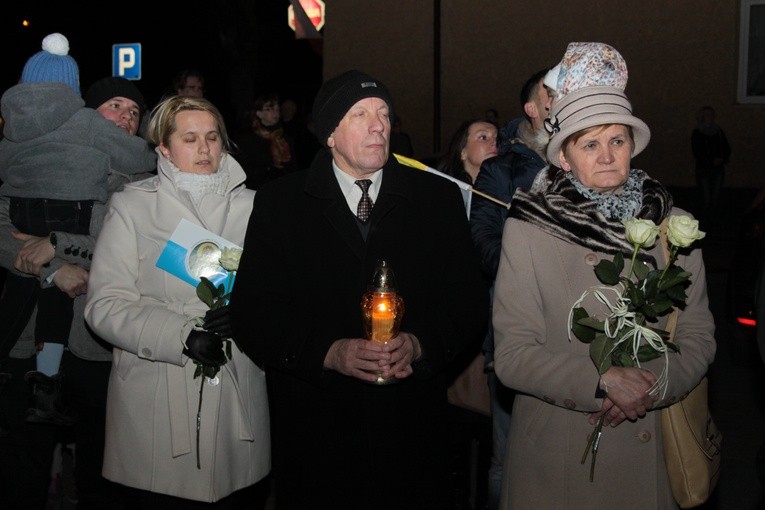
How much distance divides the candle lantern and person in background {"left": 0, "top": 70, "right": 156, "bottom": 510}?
74.6 inches

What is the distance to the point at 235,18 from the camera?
77.6ft

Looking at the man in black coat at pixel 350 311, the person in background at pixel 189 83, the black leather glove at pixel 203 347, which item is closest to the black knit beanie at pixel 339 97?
the man in black coat at pixel 350 311

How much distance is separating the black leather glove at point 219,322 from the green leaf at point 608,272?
1535mm

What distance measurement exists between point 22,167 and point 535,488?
3.02 m

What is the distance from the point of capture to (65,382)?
4.74 metres

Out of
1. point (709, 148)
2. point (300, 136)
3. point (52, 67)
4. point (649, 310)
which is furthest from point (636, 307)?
point (709, 148)

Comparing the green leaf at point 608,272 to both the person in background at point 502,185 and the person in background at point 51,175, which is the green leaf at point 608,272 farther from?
the person in background at point 51,175

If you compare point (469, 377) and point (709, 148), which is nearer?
point (469, 377)

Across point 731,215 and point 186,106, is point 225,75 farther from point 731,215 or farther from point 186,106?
point 186,106

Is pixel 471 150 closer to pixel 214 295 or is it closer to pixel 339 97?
pixel 339 97

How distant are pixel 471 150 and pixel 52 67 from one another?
242 centimetres

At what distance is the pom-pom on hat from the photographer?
10.9 ft

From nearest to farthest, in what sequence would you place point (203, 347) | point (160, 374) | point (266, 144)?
1. point (203, 347)
2. point (160, 374)
3. point (266, 144)

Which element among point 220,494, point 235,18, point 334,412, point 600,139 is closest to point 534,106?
point 600,139
